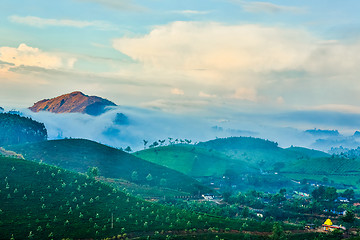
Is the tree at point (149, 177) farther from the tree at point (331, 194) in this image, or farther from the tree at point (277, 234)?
the tree at point (277, 234)

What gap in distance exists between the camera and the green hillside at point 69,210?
88.9 metres

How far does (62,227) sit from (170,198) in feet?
244

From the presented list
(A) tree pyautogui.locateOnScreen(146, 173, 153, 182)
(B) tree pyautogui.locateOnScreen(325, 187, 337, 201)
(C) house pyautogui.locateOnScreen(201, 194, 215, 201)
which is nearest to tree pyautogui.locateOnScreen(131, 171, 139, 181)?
(A) tree pyautogui.locateOnScreen(146, 173, 153, 182)

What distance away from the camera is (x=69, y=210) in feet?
335

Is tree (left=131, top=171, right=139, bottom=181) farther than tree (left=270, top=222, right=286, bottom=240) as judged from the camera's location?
Yes

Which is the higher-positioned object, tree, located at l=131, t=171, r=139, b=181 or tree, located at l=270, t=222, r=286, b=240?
tree, located at l=131, t=171, r=139, b=181

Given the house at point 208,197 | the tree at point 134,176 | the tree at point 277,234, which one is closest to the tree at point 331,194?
the house at point 208,197

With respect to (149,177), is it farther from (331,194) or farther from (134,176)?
(331,194)

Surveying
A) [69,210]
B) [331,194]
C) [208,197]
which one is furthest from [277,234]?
[331,194]

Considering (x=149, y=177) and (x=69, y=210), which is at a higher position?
(x=149, y=177)

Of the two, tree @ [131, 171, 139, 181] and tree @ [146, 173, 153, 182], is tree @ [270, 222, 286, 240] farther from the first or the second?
tree @ [131, 171, 139, 181]

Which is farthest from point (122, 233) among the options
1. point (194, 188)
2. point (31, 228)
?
point (194, 188)

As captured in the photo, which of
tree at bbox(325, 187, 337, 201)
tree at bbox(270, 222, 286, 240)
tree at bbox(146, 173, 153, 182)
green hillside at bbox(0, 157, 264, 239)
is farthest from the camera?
tree at bbox(146, 173, 153, 182)

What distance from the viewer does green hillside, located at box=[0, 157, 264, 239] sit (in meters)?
88.9
